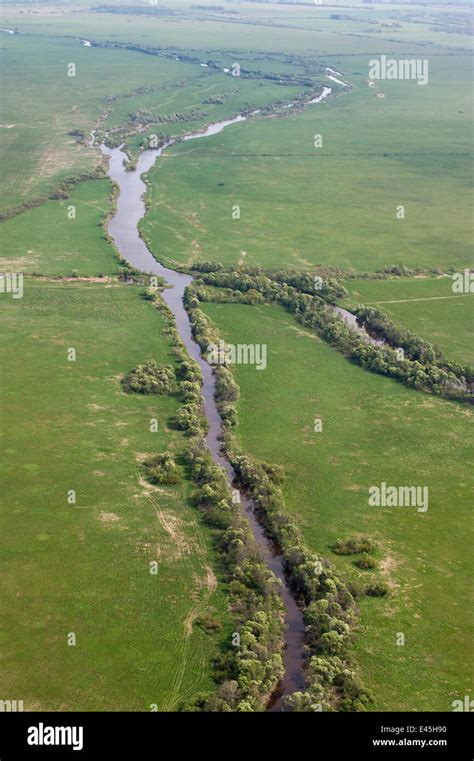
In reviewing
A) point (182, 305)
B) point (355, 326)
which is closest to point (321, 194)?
point (355, 326)

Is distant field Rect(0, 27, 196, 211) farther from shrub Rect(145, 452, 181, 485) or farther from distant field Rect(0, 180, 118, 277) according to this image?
shrub Rect(145, 452, 181, 485)

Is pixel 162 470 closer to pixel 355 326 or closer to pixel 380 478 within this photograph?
pixel 380 478

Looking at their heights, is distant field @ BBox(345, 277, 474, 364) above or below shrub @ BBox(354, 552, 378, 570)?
above

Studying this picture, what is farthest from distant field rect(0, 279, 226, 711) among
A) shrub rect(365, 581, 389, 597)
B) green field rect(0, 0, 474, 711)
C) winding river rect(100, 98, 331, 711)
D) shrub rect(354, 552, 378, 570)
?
shrub rect(354, 552, 378, 570)

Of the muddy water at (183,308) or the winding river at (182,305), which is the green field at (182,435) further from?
the muddy water at (183,308)

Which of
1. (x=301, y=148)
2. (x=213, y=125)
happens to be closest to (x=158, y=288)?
(x=301, y=148)

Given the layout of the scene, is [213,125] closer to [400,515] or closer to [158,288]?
[158,288]

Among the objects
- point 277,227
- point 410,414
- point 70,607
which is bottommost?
point 70,607
